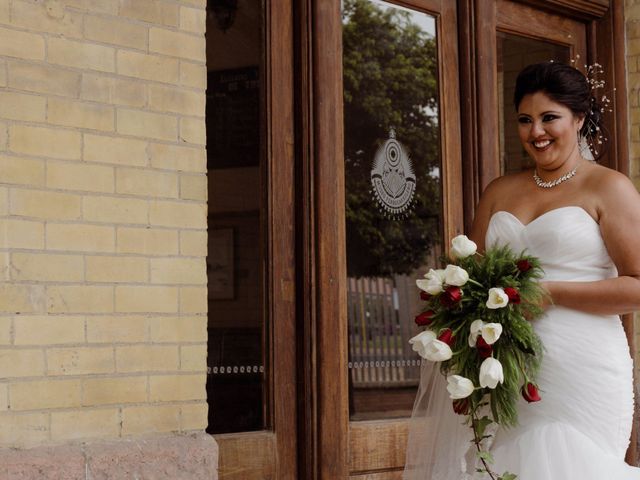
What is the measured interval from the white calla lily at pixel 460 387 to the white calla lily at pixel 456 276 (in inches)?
13.3

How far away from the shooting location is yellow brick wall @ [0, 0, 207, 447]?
3.80 metres

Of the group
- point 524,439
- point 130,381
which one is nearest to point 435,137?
point 524,439

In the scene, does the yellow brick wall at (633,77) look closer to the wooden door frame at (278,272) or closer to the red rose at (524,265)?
the wooden door frame at (278,272)

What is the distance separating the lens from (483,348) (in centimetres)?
404

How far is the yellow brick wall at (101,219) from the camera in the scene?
150 inches

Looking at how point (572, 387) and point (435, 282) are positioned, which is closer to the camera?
point (435, 282)

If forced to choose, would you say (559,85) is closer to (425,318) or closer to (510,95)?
(425,318)

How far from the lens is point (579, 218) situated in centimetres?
434

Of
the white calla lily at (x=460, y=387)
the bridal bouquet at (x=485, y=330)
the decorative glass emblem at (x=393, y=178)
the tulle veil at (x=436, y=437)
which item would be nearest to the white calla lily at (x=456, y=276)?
the bridal bouquet at (x=485, y=330)

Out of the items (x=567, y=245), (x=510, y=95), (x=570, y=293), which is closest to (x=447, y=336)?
(x=570, y=293)

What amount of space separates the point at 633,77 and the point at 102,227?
447 cm

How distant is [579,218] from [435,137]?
6.38 ft

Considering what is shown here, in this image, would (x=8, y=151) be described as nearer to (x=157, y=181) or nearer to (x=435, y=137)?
(x=157, y=181)

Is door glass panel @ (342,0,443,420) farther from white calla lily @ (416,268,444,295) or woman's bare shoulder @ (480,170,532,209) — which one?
white calla lily @ (416,268,444,295)
